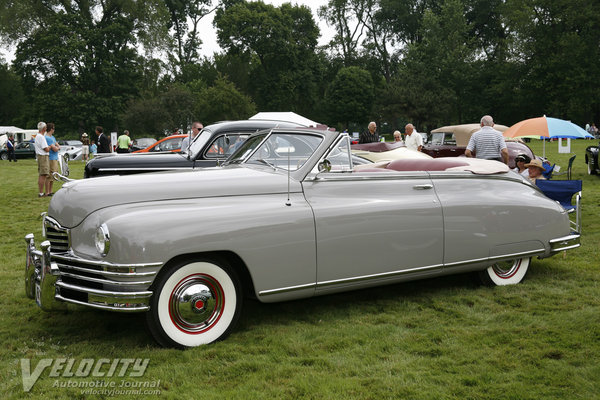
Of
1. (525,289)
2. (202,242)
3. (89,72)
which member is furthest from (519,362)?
(89,72)

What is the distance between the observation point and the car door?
4.43 metres

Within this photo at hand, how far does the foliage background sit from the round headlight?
138 ft

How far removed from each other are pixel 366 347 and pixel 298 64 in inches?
2378

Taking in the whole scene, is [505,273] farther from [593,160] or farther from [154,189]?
[593,160]

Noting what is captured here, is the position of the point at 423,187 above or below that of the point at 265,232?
above

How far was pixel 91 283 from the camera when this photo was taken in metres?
3.84

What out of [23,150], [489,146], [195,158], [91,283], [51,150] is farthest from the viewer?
[23,150]

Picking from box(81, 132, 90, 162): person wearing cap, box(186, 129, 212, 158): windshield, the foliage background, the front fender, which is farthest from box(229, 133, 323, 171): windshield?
the foliage background

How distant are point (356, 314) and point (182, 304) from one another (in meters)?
1.58

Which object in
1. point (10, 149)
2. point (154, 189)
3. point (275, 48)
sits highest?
point (275, 48)

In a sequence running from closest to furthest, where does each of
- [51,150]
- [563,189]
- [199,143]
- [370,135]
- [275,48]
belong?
[563,189], [199,143], [51,150], [370,135], [275,48]

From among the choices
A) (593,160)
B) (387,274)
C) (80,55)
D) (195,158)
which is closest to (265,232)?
(387,274)

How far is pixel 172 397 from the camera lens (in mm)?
3320

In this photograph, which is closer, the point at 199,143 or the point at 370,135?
the point at 199,143
